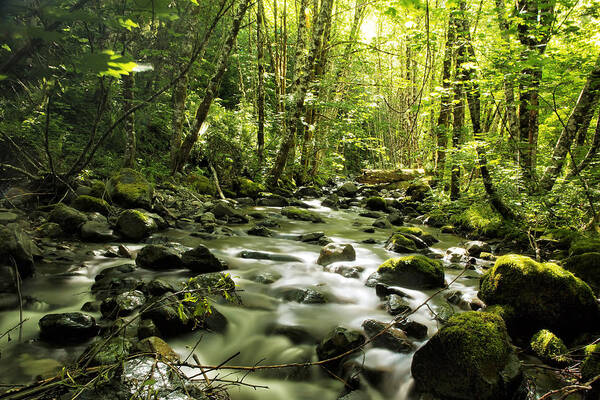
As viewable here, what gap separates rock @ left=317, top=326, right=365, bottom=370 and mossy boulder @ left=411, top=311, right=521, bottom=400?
56 cm

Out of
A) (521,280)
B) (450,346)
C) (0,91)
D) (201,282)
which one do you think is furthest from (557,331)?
(0,91)

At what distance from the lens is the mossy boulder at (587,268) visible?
431 centimetres

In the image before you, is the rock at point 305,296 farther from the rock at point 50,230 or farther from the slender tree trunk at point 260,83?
the slender tree trunk at point 260,83

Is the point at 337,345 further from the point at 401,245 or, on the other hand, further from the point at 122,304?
the point at 401,245

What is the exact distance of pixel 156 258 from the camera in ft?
15.7

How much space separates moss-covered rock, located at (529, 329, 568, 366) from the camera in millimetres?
3012

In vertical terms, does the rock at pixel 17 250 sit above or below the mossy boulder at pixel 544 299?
above

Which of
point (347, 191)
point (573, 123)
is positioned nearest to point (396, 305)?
point (573, 123)

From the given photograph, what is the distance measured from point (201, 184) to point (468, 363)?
9.20 meters

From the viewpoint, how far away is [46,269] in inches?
174

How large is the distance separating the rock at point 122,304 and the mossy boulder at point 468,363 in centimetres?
279

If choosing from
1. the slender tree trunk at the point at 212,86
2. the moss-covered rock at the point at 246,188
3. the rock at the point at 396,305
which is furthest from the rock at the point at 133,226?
the moss-covered rock at the point at 246,188

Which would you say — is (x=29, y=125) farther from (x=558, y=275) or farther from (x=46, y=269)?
(x=558, y=275)

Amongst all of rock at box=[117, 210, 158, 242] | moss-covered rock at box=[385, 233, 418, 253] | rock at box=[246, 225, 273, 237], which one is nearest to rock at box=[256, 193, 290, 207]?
rock at box=[246, 225, 273, 237]
